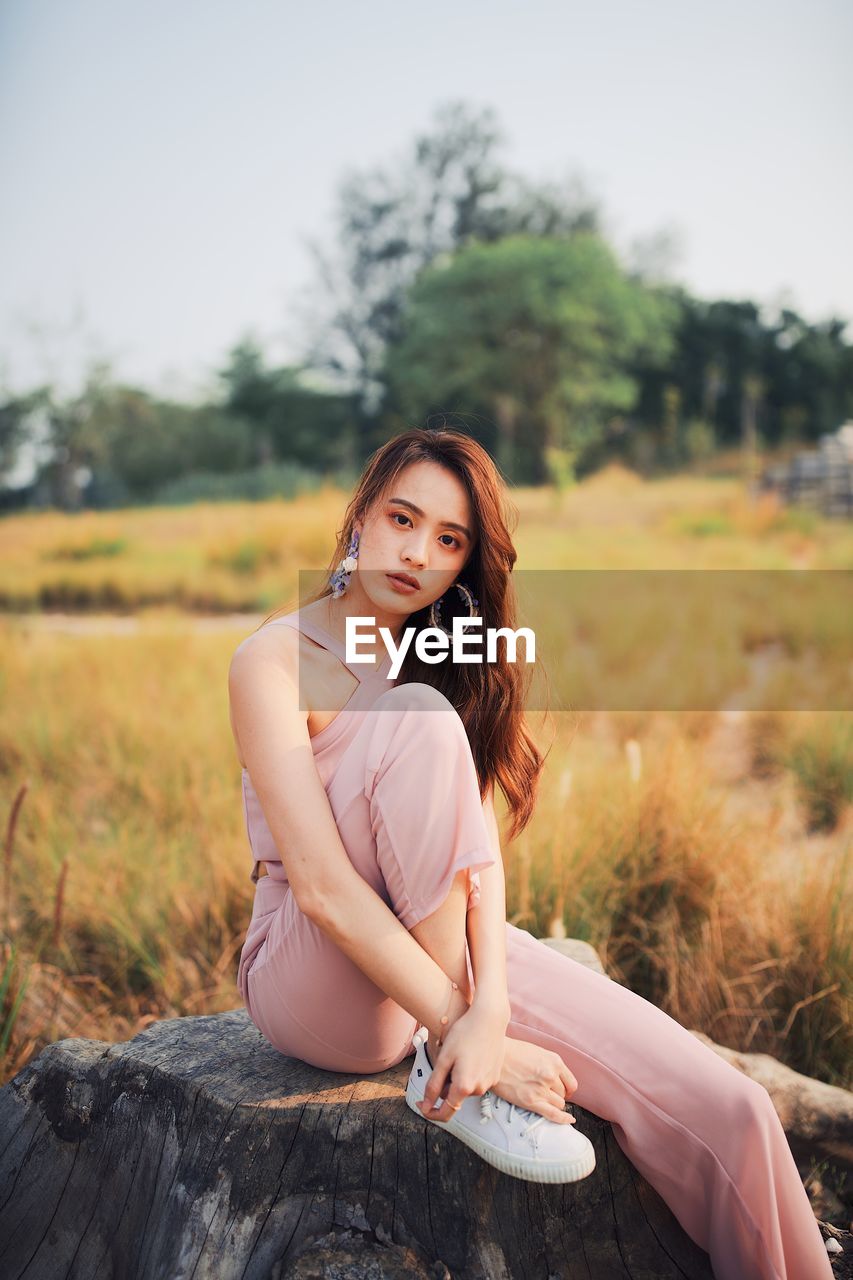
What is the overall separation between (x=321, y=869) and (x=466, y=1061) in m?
0.33

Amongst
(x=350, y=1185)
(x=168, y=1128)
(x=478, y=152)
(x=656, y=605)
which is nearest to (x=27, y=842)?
(x=168, y=1128)

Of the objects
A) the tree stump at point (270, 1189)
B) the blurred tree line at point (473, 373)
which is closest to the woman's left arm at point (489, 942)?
the tree stump at point (270, 1189)

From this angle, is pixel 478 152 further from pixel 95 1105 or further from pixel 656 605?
pixel 95 1105

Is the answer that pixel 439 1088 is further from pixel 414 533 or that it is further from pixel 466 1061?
pixel 414 533

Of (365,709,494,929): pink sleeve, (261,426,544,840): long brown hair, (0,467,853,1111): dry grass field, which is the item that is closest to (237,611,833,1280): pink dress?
(365,709,494,929): pink sleeve

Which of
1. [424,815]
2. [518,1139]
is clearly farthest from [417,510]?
[518,1139]

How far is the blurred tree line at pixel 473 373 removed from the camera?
906 inches

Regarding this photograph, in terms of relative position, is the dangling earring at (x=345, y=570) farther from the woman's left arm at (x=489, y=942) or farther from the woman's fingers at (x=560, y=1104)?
the woman's fingers at (x=560, y=1104)

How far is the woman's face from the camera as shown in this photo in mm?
1652

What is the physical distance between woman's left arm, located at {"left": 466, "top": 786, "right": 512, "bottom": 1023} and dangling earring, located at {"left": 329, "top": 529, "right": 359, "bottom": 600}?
0.50m

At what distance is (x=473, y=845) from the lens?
1384 mm

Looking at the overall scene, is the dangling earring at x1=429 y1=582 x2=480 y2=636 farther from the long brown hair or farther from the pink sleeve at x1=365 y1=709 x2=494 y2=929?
the pink sleeve at x1=365 y1=709 x2=494 y2=929

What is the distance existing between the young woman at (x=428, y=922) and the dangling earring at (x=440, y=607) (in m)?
0.01

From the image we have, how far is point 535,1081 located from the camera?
141 centimetres
